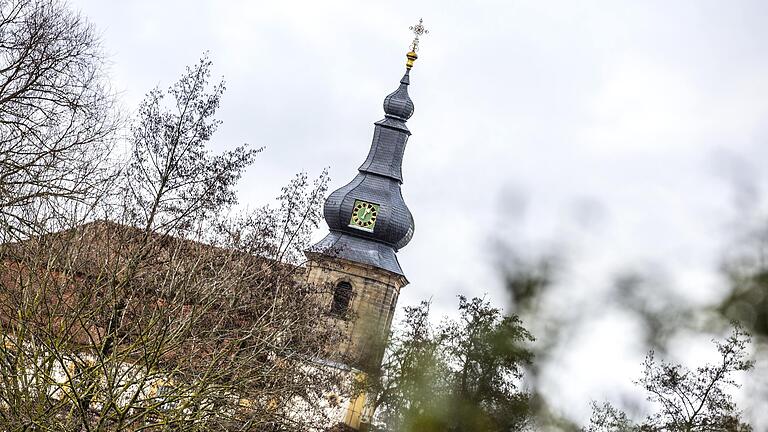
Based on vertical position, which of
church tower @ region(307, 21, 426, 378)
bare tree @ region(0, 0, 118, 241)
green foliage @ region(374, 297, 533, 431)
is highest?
church tower @ region(307, 21, 426, 378)

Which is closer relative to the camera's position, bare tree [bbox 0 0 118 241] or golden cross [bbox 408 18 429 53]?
bare tree [bbox 0 0 118 241]

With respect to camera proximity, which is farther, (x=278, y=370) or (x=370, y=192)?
(x=370, y=192)

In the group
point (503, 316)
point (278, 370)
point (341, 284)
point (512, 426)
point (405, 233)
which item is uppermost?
point (405, 233)

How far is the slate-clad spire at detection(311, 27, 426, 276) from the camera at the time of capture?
49875 millimetres

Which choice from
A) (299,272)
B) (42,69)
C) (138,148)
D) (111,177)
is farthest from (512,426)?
(299,272)

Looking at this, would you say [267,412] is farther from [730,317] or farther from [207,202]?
[730,317]

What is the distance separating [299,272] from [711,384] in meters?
17.7

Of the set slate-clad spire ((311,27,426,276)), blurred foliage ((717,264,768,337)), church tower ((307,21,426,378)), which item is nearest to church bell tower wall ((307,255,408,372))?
church tower ((307,21,426,378))

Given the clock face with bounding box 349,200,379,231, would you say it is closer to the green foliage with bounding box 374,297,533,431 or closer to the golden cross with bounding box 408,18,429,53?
the golden cross with bounding box 408,18,429,53

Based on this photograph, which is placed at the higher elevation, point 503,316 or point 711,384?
point 711,384

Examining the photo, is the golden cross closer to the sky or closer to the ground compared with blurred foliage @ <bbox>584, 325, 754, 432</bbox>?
closer to the sky

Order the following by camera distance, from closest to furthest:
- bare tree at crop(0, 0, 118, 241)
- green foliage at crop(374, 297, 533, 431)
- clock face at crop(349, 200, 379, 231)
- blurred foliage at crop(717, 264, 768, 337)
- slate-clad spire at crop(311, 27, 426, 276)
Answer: blurred foliage at crop(717, 264, 768, 337) < green foliage at crop(374, 297, 533, 431) < bare tree at crop(0, 0, 118, 241) < slate-clad spire at crop(311, 27, 426, 276) < clock face at crop(349, 200, 379, 231)

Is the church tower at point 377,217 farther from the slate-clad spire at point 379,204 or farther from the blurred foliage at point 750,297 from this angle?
the blurred foliage at point 750,297

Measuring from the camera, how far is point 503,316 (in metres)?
4.87
